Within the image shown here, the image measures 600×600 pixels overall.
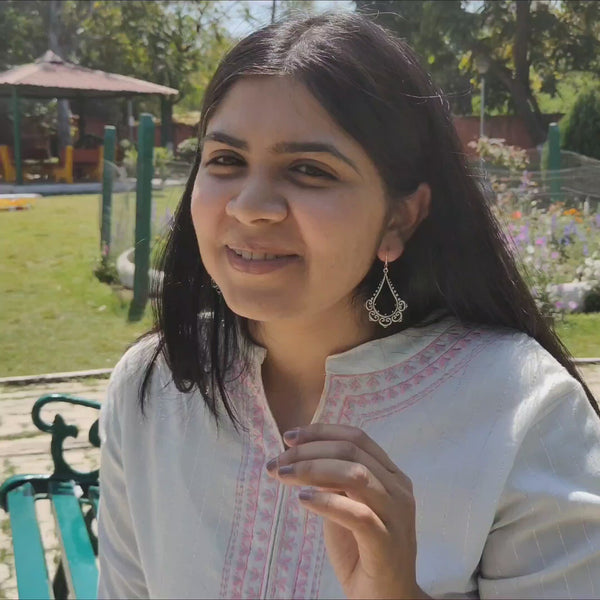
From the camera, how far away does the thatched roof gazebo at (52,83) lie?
1673 centimetres

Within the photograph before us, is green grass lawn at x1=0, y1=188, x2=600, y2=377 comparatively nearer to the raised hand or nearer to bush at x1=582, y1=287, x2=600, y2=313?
bush at x1=582, y1=287, x2=600, y2=313

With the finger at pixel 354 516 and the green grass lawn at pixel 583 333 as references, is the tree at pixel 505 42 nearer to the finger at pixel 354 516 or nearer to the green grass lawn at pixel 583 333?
the green grass lawn at pixel 583 333

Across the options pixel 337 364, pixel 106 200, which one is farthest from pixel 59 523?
pixel 106 200

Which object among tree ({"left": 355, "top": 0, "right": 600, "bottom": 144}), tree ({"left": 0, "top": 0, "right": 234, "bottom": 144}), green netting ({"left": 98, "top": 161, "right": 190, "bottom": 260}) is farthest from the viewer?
tree ({"left": 0, "top": 0, "right": 234, "bottom": 144})

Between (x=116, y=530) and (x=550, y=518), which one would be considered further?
(x=116, y=530)

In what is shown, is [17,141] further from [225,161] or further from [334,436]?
[334,436]

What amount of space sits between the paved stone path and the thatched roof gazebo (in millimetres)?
12659

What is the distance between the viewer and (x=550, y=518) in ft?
3.72

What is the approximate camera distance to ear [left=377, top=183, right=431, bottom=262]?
1.28m

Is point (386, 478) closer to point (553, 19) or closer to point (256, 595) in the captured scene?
point (256, 595)

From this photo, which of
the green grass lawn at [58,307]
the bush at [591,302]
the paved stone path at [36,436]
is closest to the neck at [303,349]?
the paved stone path at [36,436]

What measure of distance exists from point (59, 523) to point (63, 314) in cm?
396

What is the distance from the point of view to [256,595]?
4.22 feet

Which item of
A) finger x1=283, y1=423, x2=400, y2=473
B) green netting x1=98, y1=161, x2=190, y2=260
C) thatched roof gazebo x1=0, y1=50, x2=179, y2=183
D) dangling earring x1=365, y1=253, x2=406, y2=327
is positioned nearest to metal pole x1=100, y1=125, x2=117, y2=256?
green netting x1=98, y1=161, x2=190, y2=260
